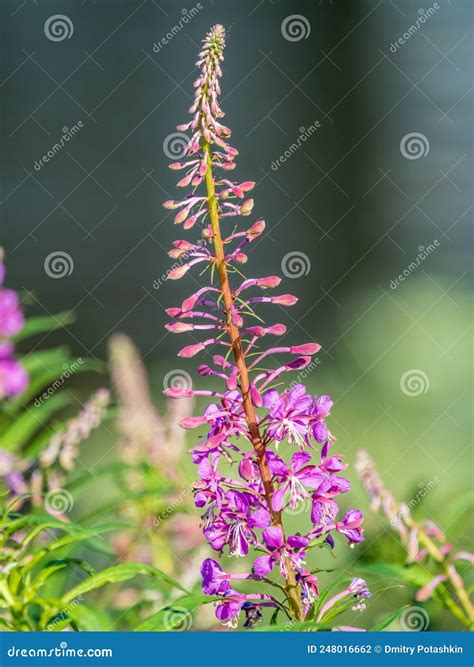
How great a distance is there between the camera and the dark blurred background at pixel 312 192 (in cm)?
491

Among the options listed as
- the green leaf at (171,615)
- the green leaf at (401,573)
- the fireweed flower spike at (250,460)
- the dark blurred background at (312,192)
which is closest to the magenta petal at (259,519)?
the fireweed flower spike at (250,460)

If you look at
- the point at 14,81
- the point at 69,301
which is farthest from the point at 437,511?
the point at 14,81

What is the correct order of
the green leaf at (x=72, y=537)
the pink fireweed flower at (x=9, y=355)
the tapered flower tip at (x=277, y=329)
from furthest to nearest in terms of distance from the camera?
1. the pink fireweed flower at (x=9, y=355)
2. the green leaf at (x=72, y=537)
3. the tapered flower tip at (x=277, y=329)

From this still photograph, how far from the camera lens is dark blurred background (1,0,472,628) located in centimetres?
491

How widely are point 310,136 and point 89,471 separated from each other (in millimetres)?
3390

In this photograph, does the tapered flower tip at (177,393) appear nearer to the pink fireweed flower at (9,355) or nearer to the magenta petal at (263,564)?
the magenta petal at (263,564)

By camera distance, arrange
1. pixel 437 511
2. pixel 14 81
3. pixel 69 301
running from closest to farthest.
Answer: pixel 437 511
pixel 14 81
pixel 69 301

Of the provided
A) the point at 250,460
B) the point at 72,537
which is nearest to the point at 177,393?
the point at 250,460

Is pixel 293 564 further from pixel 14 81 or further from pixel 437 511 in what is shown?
pixel 14 81

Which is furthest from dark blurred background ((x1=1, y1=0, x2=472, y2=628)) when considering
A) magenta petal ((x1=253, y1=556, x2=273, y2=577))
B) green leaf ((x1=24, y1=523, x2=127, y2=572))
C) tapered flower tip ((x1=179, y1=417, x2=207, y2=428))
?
tapered flower tip ((x1=179, y1=417, x2=207, y2=428))

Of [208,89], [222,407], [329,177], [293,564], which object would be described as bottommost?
[293,564]

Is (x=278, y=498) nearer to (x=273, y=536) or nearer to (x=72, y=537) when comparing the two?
(x=273, y=536)

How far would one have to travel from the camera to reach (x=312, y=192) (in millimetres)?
5617

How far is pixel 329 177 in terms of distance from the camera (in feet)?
18.4
